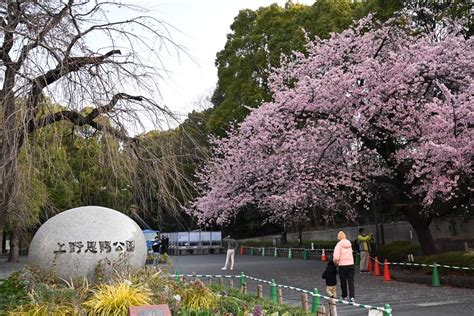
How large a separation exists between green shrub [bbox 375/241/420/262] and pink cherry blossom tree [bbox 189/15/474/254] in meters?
1.15

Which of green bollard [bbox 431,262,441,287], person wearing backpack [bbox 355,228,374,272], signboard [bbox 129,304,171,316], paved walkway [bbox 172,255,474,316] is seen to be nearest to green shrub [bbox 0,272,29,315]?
signboard [bbox 129,304,171,316]

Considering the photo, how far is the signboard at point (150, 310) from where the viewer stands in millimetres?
6098

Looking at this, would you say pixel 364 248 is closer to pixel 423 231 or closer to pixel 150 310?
pixel 423 231

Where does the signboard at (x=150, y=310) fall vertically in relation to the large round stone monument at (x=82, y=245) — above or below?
below

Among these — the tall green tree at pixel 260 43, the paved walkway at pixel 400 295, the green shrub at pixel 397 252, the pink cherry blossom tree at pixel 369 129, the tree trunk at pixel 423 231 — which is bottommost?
the paved walkway at pixel 400 295

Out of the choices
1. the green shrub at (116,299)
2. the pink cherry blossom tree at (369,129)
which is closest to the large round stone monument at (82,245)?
the green shrub at (116,299)

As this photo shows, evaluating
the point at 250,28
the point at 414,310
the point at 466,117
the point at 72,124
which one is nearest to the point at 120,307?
the point at 72,124

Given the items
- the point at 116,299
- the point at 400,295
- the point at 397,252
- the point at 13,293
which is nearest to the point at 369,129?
the point at 397,252

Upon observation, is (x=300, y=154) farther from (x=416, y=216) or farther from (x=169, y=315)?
(x=169, y=315)

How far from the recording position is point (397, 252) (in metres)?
20.2

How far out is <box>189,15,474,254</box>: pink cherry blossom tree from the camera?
16.0 metres

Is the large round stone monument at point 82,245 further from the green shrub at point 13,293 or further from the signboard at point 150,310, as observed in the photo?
the signboard at point 150,310

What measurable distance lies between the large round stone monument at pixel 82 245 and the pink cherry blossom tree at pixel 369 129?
7.79 m

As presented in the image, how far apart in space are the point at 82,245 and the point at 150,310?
92.4 inches
